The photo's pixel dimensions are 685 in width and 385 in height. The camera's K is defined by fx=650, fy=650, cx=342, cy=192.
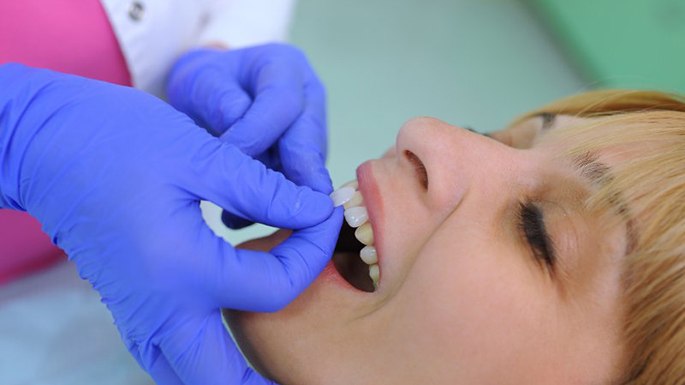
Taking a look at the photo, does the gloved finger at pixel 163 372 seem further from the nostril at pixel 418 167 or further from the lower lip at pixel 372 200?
the nostril at pixel 418 167

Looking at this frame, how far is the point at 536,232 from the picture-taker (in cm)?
73

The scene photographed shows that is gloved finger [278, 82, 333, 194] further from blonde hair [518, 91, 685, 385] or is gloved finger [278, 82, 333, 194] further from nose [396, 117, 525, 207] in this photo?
blonde hair [518, 91, 685, 385]

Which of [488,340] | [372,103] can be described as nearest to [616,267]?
[488,340]

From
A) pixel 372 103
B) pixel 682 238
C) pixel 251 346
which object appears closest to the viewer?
pixel 682 238

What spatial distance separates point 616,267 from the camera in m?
0.68

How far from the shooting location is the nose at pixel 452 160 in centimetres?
77

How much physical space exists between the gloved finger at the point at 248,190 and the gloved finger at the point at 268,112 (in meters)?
0.15

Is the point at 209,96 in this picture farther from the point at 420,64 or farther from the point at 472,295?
the point at 420,64

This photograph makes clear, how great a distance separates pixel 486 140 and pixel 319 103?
14.3 inches

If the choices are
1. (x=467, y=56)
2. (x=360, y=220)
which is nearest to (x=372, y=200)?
(x=360, y=220)

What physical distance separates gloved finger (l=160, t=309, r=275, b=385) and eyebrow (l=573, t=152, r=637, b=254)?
0.44m

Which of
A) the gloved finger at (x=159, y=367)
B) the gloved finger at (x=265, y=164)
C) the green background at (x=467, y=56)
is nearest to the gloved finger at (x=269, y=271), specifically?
the gloved finger at (x=159, y=367)

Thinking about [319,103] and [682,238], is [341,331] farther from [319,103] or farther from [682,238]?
[319,103]

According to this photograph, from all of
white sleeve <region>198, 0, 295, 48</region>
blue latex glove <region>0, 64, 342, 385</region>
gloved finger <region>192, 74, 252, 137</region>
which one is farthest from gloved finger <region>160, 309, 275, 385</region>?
white sleeve <region>198, 0, 295, 48</region>
